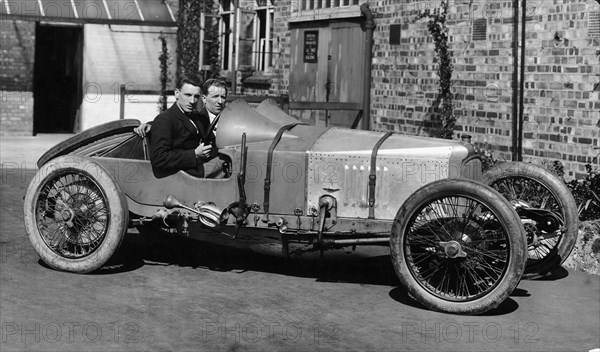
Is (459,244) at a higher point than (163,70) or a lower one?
lower

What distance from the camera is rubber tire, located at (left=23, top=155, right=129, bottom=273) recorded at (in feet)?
21.9

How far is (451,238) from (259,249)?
1477 millimetres

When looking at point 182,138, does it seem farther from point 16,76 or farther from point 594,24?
point 16,76

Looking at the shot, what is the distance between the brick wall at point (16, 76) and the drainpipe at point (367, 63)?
7772mm

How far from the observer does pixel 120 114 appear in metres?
18.3

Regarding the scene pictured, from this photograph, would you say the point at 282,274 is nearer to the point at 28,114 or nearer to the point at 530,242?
the point at 530,242

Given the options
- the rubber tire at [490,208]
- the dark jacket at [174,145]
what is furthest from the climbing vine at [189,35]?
the rubber tire at [490,208]

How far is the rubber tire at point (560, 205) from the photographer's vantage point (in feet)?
23.1

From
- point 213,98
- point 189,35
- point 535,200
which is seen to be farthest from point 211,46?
point 535,200

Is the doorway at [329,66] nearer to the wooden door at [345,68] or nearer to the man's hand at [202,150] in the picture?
the wooden door at [345,68]

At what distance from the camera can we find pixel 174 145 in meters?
7.05

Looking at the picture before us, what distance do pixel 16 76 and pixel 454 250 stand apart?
1402 cm

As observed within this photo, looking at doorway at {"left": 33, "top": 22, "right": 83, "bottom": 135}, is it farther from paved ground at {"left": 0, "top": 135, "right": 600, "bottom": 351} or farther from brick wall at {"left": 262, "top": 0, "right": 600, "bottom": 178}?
paved ground at {"left": 0, "top": 135, "right": 600, "bottom": 351}

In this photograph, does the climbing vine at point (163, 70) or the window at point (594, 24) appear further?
the climbing vine at point (163, 70)
